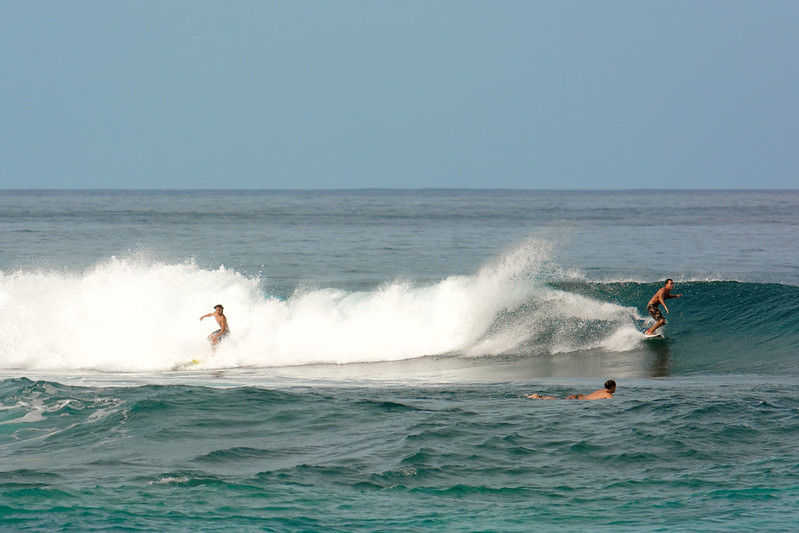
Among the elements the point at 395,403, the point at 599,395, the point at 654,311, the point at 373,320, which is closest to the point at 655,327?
the point at 654,311

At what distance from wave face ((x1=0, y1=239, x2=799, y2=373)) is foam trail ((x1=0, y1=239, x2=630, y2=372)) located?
0.12 ft

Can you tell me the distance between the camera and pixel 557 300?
851 inches

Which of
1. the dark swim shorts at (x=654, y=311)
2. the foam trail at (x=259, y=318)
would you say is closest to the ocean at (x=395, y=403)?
the foam trail at (x=259, y=318)

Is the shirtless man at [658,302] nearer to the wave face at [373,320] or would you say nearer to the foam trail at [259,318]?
the wave face at [373,320]

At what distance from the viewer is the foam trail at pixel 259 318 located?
18.7 metres

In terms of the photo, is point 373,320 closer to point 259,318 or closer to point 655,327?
point 259,318

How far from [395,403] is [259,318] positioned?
Answer: 8910 millimetres

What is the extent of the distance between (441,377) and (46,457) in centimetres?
791

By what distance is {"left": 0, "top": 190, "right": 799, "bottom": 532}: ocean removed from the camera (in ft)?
26.7

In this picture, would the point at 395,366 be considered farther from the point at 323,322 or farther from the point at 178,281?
the point at 178,281

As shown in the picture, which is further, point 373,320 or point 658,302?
point 373,320

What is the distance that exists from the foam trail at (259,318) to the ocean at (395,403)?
0.21 ft

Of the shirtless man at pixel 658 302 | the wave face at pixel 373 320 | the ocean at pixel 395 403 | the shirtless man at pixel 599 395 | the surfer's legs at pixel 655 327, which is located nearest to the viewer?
the ocean at pixel 395 403

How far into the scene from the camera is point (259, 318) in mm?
20609
